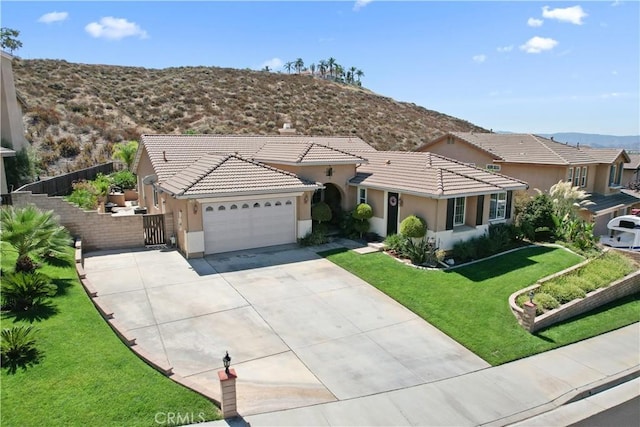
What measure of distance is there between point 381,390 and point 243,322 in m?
4.31

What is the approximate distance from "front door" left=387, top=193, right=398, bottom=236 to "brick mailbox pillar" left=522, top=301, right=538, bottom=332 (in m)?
7.85

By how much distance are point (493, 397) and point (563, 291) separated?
22.2ft

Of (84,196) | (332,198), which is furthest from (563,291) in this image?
(84,196)

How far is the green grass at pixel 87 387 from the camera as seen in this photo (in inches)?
272

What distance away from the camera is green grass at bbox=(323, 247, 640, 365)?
11383mm

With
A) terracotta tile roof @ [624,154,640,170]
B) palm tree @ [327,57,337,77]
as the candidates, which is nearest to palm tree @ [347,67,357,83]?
palm tree @ [327,57,337,77]

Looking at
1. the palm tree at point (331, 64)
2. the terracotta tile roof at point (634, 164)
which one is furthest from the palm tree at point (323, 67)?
the terracotta tile roof at point (634, 164)

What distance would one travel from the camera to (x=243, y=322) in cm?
1145

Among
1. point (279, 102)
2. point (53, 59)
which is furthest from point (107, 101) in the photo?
point (279, 102)

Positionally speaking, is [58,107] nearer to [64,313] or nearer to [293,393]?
[64,313]

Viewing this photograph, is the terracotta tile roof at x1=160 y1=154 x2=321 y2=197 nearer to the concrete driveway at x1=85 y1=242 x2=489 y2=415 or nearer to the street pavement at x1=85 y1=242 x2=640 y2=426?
the concrete driveway at x1=85 y1=242 x2=489 y2=415

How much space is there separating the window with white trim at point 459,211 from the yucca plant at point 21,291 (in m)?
14.9

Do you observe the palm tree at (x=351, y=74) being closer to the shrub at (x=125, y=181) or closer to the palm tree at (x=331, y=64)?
the palm tree at (x=331, y=64)

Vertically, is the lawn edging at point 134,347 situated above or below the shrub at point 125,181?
below
